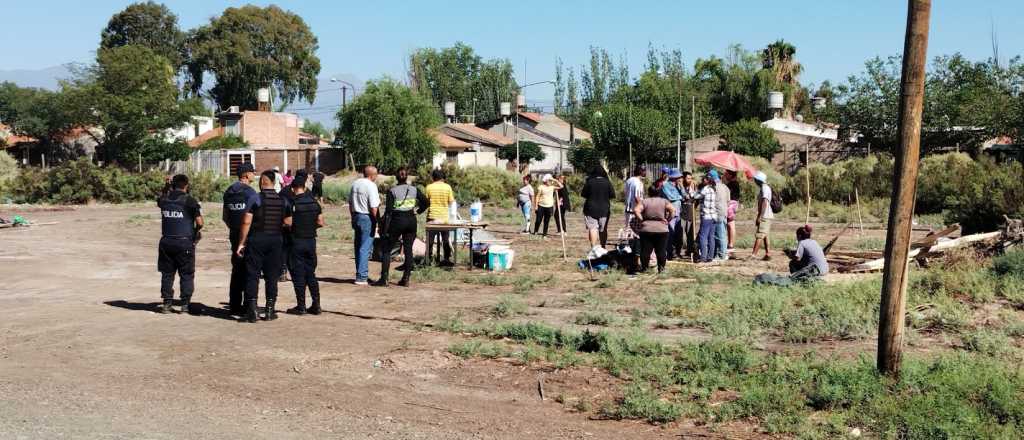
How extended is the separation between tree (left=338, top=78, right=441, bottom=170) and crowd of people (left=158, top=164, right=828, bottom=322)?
3914 centimetres

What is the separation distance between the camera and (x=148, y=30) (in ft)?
292

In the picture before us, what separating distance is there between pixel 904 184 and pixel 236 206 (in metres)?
7.02

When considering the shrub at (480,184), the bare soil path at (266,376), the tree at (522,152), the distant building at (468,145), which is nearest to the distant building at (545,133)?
the tree at (522,152)

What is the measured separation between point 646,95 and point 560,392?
66405 mm

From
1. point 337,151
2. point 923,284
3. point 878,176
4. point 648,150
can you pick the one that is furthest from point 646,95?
point 923,284

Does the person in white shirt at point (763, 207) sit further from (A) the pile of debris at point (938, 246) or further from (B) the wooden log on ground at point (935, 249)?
(B) the wooden log on ground at point (935, 249)

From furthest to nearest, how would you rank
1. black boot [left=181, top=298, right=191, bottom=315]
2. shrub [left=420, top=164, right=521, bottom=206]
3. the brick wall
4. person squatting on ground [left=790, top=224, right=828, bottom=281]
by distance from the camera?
the brick wall
shrub [left=420, top=164, right=521, bottom=206]
person squatting on ground [left=790, top=224, right=828, bottom=281]
black boot [left=181, top=298, right=191, bottom=315]

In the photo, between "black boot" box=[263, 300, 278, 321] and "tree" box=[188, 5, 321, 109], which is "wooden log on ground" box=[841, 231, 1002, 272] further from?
"tree" box=[188, 5, 321, 109]

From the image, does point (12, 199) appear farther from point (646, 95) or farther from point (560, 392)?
point (646, 95)

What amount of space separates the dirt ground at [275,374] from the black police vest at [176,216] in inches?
39.6

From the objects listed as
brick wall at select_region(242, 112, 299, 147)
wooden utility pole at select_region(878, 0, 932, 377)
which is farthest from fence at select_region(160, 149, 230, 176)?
wooden utility pole at select_region(878, 0, 932, 377)

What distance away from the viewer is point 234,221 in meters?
11.2

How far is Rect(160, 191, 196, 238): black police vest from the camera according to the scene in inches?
457

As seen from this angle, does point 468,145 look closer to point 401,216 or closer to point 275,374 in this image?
point 401,216
